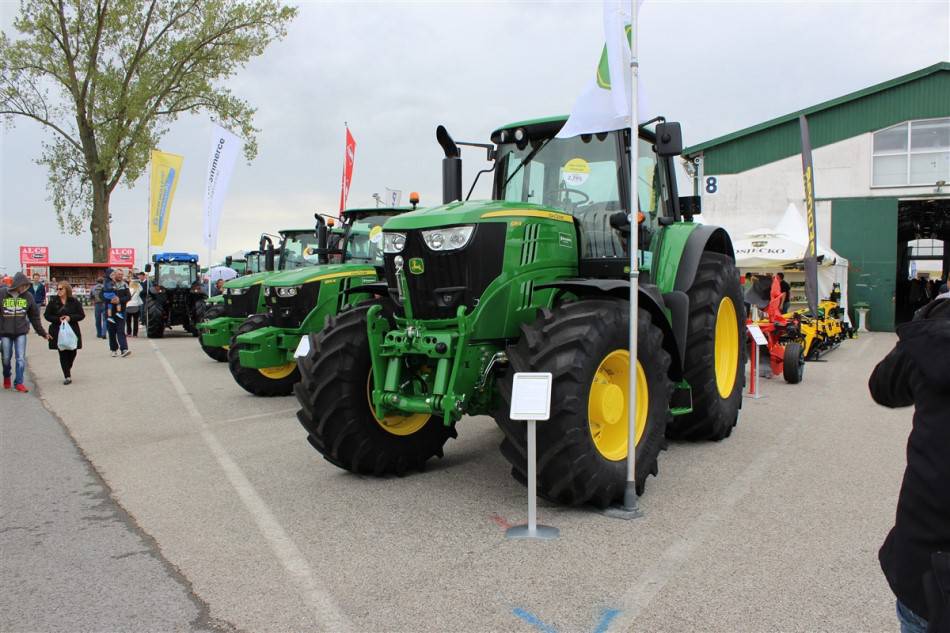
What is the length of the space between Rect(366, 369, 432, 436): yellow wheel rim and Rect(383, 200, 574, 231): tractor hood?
1.17m

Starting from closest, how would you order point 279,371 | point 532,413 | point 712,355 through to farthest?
point 532,413
point 712,355
point 279,371

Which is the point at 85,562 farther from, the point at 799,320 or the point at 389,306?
the point at 799,320

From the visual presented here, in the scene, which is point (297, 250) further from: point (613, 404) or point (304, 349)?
point (613, 404)

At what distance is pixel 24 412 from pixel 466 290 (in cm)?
697

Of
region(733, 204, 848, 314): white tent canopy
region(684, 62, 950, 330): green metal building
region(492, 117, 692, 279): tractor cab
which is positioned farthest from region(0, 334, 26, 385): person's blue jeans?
region(684, 62, 950, 330): green metal building

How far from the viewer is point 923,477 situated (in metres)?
1.98

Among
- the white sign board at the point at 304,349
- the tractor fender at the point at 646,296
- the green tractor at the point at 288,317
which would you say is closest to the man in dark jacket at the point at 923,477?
the tractor fender at the point at 646,296

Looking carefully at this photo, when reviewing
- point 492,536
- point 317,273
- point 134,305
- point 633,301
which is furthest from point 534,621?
point 134,305

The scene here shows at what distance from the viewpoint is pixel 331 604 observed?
3445 mm

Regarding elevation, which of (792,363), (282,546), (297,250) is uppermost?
(297,250)

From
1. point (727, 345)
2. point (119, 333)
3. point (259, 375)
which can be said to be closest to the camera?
point (727, 345)

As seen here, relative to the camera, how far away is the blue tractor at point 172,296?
2016 centimetres

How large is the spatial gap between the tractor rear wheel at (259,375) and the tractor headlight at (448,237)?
541 centimetres

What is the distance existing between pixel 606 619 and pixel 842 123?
2193 cm
